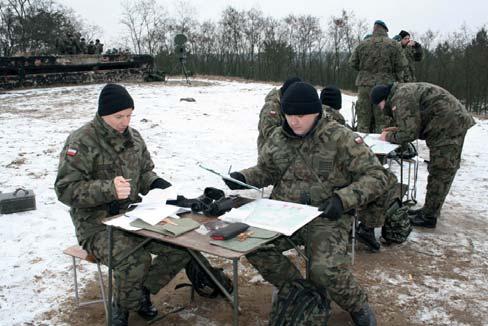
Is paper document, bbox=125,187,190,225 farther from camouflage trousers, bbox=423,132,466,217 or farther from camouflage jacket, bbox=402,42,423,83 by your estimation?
camouflage jacket, bbox=402,42,423,83

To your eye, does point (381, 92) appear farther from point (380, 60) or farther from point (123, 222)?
point (123, 222)

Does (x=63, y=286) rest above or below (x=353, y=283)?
below

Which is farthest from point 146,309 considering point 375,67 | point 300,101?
point 375,67

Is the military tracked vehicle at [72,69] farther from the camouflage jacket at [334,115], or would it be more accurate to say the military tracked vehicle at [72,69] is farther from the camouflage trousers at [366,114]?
the camouflage jacket at [334,115]

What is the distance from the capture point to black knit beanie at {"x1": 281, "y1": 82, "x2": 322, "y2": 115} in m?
3.28

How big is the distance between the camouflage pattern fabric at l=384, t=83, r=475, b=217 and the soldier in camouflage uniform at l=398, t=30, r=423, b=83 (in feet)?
11.3

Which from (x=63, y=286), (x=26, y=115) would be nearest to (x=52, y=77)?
(x=26, y=115)

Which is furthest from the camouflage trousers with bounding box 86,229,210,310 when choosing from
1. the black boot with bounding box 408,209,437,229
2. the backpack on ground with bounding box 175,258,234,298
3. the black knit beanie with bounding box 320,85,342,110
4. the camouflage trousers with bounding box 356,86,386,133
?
the camouflage trousers with bounding box 356,86,386,133

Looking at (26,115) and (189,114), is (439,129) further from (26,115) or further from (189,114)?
(26,115)

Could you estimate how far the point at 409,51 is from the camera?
9445 millimetres

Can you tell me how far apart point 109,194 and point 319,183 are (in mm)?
1403

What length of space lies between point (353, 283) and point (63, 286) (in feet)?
7.66

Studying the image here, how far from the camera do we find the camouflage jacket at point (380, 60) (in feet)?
25.3

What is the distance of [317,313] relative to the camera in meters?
2.91
